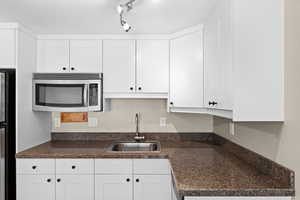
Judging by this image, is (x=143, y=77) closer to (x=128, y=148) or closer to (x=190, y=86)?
(x=190, y=86)

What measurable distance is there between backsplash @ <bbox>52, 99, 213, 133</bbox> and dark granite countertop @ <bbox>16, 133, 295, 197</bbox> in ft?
0.66

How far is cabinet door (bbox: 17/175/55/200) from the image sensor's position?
231 centimetres

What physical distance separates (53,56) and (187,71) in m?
1.49

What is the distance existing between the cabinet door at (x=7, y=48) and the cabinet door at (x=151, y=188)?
164 centimetres

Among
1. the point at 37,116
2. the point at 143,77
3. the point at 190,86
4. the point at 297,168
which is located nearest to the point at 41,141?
the point at 37,116

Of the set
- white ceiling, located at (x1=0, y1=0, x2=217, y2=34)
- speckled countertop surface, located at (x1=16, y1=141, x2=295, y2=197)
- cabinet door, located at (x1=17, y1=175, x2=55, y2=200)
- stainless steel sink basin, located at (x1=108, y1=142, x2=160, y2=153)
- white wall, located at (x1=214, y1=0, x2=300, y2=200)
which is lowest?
cabinet door, located at (x1=17, y1=175, x2=55, y2=200)

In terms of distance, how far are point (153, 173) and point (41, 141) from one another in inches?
55.1

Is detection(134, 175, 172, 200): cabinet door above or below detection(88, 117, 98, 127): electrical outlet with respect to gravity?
below

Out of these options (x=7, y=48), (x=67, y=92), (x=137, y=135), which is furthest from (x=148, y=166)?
(x=7, y=48)

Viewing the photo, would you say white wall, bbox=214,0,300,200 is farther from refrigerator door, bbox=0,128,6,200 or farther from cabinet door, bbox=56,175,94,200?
refrigerator door, bbox=0,128,6,200

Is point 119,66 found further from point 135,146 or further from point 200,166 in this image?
point 200,166

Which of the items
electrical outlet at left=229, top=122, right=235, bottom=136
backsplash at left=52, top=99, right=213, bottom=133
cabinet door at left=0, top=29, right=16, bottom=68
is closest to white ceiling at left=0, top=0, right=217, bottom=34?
cabinet door at left=0, top=29, right=16, bottom=68

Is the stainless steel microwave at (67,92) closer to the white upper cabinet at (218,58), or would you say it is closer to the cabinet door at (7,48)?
the cabinet door at (7,48)

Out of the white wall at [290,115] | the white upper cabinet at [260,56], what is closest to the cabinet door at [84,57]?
the white upper cabinet at [260,56]
